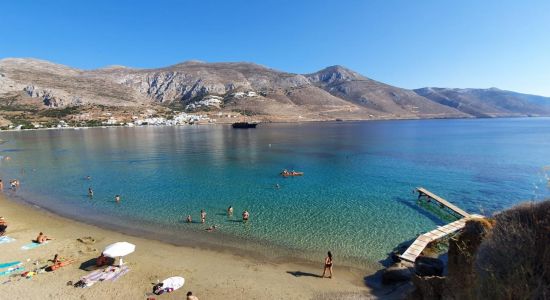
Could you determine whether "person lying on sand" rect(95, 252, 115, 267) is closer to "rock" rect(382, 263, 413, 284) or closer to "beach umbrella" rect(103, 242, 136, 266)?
"beach umbrella" rect(103, 242, 136, 266)

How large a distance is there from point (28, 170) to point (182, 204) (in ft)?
127

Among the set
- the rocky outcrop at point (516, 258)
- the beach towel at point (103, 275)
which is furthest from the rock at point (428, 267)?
the beach towel at point (103, 275)

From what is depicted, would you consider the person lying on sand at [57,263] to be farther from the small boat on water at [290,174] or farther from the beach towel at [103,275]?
the small boat on water at [290,174]

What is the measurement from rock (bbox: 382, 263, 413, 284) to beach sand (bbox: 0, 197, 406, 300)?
950 mm

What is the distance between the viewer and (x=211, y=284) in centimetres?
1666

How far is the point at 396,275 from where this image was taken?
16.7 meters

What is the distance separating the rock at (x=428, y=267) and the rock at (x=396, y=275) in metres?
0.52

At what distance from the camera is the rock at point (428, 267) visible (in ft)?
52.6

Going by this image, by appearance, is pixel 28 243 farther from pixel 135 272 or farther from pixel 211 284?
pixel 211 284

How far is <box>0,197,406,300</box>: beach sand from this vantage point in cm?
1569

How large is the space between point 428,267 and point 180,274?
45.5 ft

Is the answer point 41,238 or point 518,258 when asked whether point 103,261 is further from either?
point 518,258

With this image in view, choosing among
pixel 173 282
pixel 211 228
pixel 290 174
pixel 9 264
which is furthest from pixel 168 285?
pixel 290 174

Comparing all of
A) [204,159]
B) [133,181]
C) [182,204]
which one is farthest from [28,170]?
[182,204]
